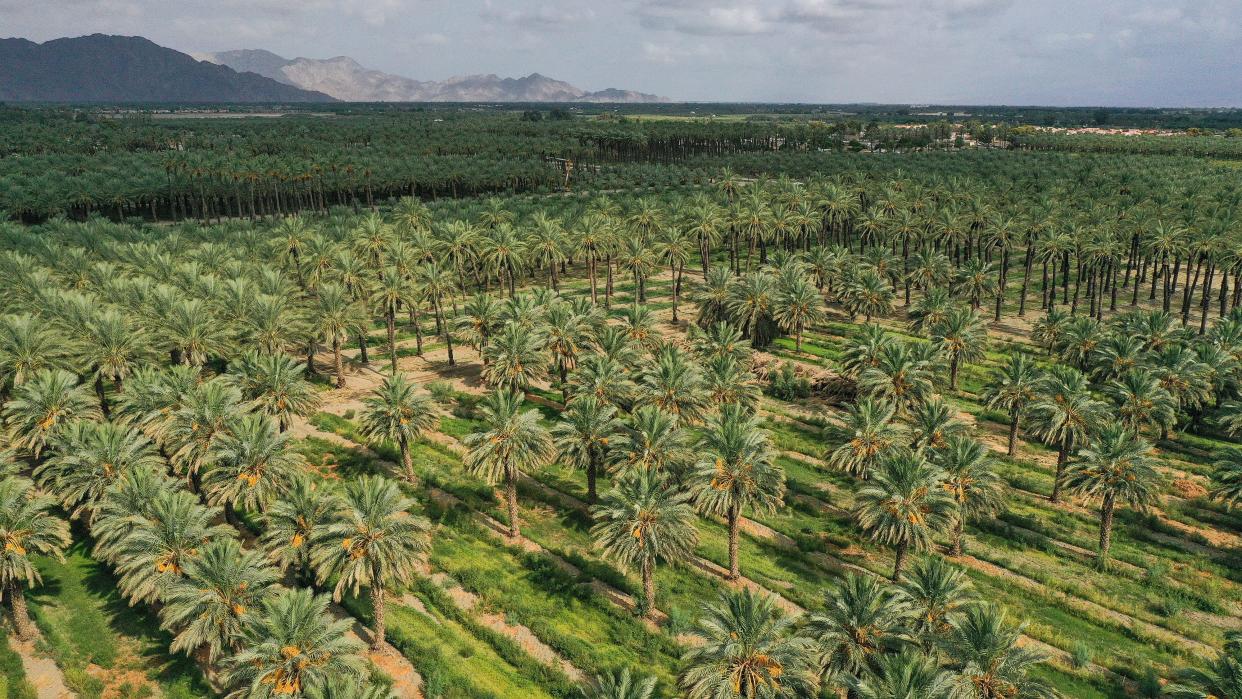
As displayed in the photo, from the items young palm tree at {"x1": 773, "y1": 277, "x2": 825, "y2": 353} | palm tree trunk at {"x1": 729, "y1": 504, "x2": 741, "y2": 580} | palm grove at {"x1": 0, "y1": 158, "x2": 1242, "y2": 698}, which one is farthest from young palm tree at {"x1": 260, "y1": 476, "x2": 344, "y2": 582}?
young palm tree at {"x1": 773, "y1": 277, "x2": 825, "y2": 353}

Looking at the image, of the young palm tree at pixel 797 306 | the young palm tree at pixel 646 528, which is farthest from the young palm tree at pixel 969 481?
the young palm tree at pixel 797 306

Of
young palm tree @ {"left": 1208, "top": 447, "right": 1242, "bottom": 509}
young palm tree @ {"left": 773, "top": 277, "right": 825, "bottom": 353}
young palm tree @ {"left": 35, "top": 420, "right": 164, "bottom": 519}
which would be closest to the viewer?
young palm tree @ {"left": 35, "top": 420, "right": 164, "bottom": 519}

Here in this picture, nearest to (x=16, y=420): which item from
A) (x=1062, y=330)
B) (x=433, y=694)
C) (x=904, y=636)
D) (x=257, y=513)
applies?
(x=257, y=513)

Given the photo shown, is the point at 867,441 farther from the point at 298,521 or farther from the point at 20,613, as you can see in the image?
the point at 20,613

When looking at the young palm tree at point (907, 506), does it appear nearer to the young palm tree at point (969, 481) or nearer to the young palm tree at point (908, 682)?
the young palm tree at point (969, 481)

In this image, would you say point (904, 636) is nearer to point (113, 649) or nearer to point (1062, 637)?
point (1062, 637)

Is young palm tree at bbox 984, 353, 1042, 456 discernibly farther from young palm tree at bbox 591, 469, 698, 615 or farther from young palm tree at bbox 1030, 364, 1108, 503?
young palm tree at bbox 591, 469, 698, 615

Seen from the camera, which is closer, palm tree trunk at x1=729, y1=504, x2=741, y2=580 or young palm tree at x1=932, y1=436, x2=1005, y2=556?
palm tree trunk at x1=729, y1=504, x2=741, y2=580
